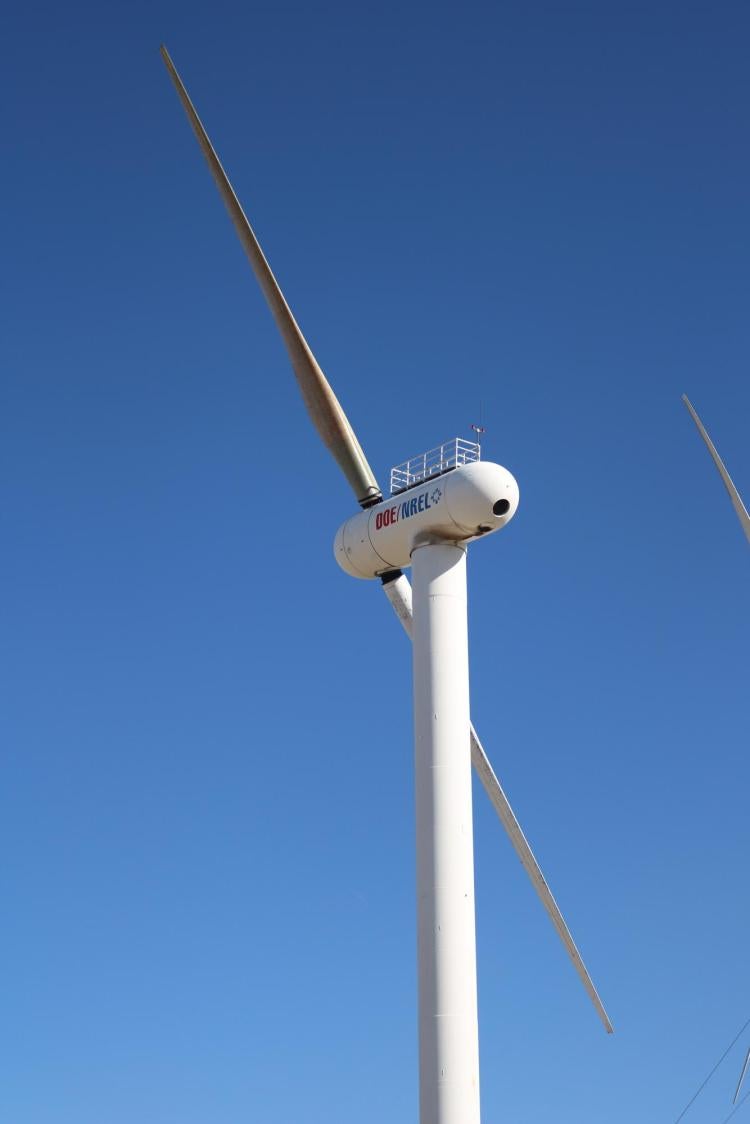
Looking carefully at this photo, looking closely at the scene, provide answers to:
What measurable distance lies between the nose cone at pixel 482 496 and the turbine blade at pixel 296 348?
651cm

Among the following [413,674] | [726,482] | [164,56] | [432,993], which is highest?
[164,56]

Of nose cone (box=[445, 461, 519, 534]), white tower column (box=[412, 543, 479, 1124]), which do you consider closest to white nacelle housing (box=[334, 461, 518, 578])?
nose cone (box=[445, 461, 519, 534])

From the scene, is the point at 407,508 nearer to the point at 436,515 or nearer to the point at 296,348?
the point at 436,515

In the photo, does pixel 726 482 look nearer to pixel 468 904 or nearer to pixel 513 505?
pixel 513 505

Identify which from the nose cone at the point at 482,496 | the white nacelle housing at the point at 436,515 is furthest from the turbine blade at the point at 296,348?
the nose cone at the point at 482,496

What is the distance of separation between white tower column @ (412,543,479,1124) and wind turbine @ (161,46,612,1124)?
0.04 meters

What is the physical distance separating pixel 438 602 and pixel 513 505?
395cm

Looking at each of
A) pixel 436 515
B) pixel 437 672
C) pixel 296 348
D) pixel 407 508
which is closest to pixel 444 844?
pixel 437 672

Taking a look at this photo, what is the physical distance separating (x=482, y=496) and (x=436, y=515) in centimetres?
175

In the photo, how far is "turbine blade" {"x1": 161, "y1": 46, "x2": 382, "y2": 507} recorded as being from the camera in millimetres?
51188

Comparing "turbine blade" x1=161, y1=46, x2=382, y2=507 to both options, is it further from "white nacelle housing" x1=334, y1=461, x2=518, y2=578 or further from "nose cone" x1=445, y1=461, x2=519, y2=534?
"nose cone" x1=445, y1=461, x2=519, y2=534

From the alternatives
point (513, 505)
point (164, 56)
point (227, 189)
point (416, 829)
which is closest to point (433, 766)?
point (416, 829)

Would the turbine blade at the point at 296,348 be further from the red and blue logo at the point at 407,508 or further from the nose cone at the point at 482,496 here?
the nose cone at the point at 482,496

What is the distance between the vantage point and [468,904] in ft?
135
